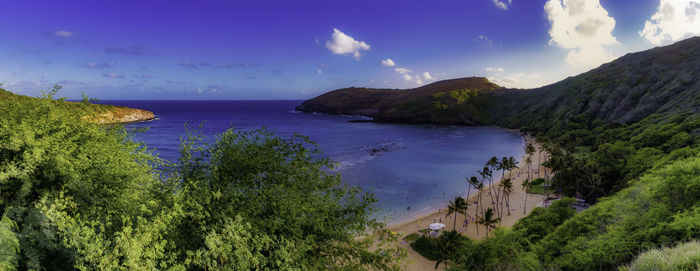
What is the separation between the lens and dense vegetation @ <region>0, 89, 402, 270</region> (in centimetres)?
970

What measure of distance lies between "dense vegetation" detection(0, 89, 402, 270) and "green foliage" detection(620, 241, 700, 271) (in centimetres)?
1035

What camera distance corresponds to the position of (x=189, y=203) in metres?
10.1

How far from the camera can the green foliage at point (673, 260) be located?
34.3 ft

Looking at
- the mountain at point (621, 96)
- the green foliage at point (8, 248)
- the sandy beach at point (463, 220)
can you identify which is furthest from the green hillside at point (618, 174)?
the green foliage at point (8, 248)

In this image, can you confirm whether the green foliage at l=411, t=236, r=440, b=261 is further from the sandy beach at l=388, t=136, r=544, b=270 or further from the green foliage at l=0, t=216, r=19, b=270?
the green foliage at l=0, t=216, r=19, b=270

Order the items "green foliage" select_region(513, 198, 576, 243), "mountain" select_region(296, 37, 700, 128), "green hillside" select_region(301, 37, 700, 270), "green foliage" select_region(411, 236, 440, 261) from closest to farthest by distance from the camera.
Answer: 1. "green hillside" select_region(301, 37, 700, 270)
2. "green foliage" select_region(513, 198, 576, 243)
3. "green foliage" select_region(411, 236, 440, 261)
4. "mountain" select_region(296, 37, 700, 128)

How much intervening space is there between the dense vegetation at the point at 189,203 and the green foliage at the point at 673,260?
1035 centimetres

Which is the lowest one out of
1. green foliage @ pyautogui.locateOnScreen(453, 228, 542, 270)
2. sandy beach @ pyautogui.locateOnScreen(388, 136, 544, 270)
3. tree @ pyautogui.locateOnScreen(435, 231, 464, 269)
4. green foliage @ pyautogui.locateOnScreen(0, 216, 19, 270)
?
sandy beach @ pyautogui.locateOnScreen(388, 136, 544, 270)

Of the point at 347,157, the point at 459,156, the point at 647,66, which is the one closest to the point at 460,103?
the point at 647,66

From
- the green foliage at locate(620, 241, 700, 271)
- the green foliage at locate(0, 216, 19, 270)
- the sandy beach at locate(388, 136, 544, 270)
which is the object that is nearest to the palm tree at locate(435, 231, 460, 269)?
the sandy beach at locate(388, 136, 544, 270)

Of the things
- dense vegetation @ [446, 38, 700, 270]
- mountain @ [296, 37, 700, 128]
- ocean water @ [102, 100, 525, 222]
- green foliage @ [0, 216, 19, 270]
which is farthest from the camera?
mountain @ [296, 37, 700, 128]

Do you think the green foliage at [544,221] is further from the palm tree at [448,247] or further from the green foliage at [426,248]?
the green foliage at [426,248]

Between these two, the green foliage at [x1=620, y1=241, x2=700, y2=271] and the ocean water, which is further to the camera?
the ocean water

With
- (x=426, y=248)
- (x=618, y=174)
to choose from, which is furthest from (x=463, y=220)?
(x=618, y=174)
